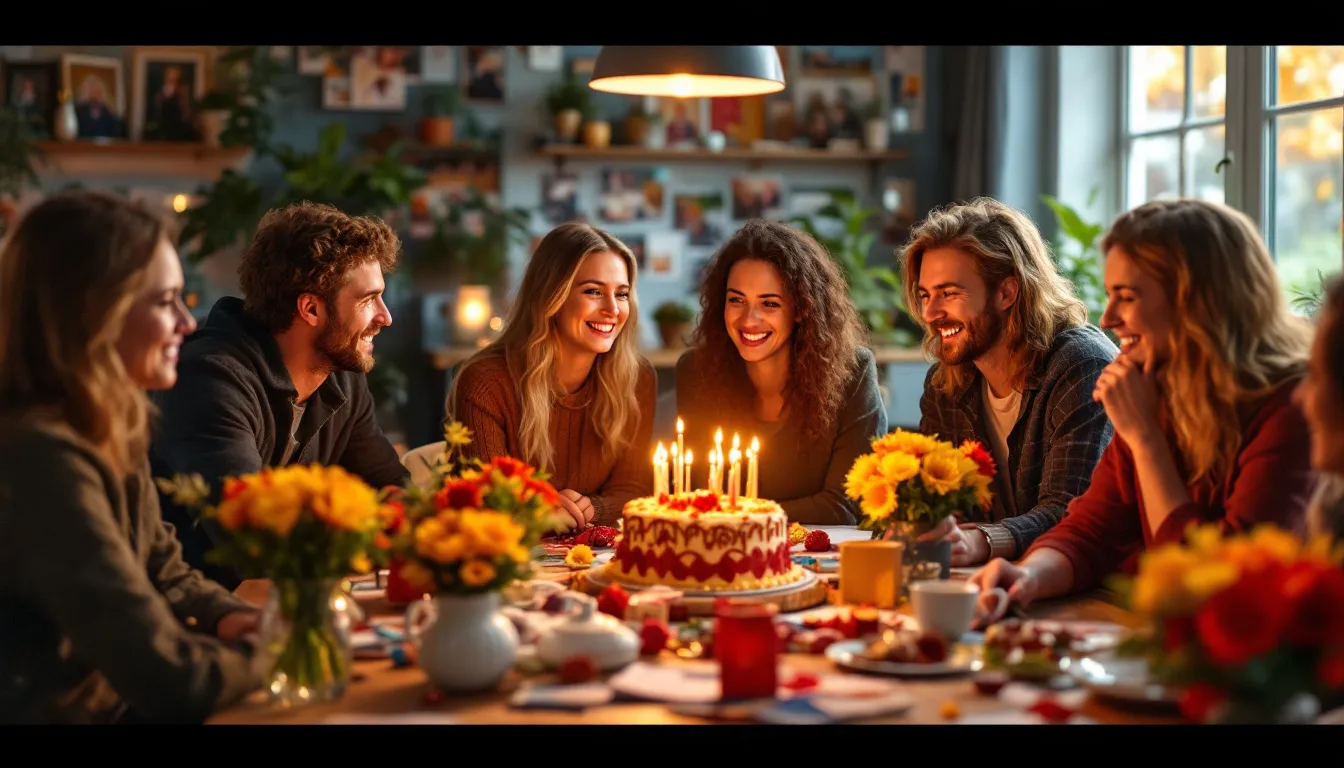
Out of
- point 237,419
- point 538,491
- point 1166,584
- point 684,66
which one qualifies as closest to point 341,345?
point 237,419

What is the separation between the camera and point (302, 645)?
1848 millimetres

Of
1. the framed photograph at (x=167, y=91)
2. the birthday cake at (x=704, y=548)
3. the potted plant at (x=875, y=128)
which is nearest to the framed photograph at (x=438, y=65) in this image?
the framed photograph at (x=167, y=91)

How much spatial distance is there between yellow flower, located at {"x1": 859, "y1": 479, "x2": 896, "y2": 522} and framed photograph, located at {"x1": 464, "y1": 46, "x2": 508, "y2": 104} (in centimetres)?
488

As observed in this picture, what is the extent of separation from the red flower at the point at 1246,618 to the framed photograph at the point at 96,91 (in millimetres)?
6267

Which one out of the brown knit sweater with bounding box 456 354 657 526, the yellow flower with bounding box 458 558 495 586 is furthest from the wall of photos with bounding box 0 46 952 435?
the yellow flower with bounding box 458 558 495 586

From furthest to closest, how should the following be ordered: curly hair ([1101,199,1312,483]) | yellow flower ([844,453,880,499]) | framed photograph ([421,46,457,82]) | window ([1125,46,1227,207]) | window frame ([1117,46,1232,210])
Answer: framed photograph ([421,46,457,82]) → window ([1125,46,1227,207]) → window frame ([1117,46,1232,210]) → yellow flower ([844,453,880,499]) → curly hair ([1101,199,1312,483])

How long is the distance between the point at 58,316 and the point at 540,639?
0.80m

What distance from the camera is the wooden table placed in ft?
5.77

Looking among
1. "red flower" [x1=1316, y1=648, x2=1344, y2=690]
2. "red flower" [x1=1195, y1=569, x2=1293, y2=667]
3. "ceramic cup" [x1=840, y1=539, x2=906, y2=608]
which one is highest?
"red flower" [x1=1195, y1=569, x2=1293, y2=667]

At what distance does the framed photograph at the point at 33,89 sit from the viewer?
6480 mm

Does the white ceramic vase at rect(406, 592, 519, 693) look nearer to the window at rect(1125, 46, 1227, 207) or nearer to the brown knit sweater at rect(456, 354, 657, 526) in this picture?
the brown knit sweater at rect(456, 354, 657, 526)

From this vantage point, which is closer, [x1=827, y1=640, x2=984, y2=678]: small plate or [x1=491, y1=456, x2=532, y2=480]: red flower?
[x1=827, y1=640, x2=984, y2=678]: small plate

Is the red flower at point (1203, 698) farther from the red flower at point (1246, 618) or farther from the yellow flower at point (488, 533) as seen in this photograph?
the yellow flower at point (488, 533)
